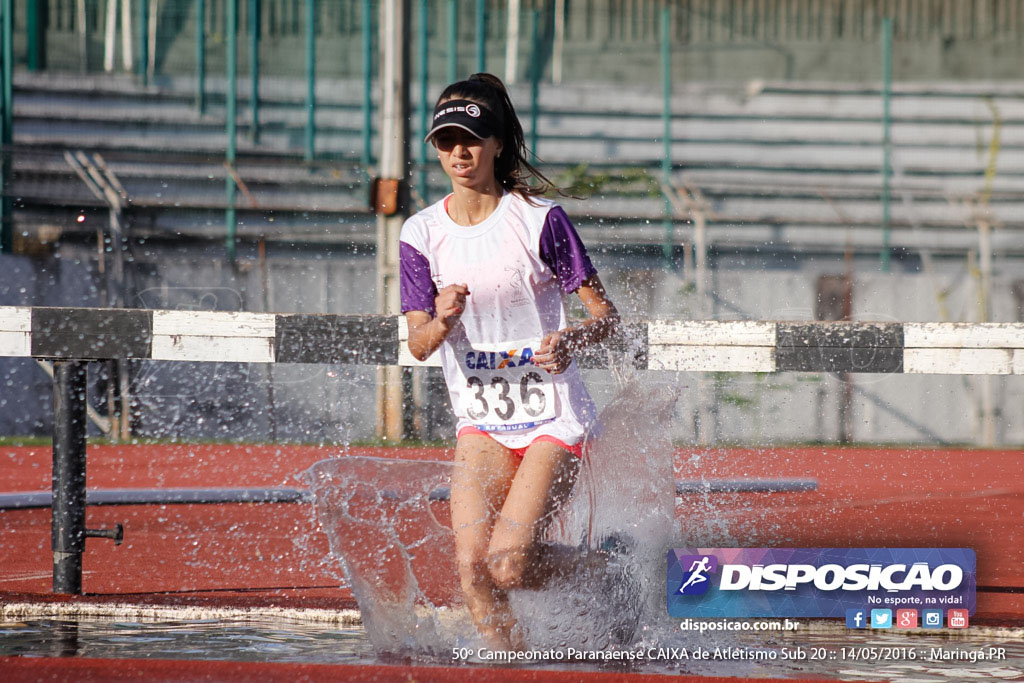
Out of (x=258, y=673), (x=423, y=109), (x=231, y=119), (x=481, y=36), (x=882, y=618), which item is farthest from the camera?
(x=481, y=36)

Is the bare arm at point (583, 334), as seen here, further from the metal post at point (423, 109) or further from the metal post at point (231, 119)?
the metal post at point (231, 119)

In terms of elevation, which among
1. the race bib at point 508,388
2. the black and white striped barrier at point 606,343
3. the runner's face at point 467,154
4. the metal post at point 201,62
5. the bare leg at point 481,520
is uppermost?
the metal post at point 201,62

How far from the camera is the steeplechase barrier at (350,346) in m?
3.48

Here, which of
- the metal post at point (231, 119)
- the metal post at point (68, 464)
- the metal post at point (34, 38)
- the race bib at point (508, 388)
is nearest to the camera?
the race bib at point (508, 388)

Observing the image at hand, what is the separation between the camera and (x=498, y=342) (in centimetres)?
318

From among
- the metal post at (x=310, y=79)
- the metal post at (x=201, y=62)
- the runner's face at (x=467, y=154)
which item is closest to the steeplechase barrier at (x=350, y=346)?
the runner's face at (x=467, y=154)

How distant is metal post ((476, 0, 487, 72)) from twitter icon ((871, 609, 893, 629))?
1131 cm

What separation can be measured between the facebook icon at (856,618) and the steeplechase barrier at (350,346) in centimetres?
67

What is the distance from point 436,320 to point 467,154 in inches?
18.4

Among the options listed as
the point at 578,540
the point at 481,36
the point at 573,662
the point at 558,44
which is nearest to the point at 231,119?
the point at 481,36

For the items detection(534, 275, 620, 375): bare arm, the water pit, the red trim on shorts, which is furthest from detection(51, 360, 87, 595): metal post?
detection(534, 275, 620, 375): bare arm

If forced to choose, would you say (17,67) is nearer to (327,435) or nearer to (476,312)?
(327,435)

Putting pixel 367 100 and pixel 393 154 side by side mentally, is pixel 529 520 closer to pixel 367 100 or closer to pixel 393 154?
pixel 393 154

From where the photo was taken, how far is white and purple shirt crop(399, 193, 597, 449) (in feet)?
10.4
